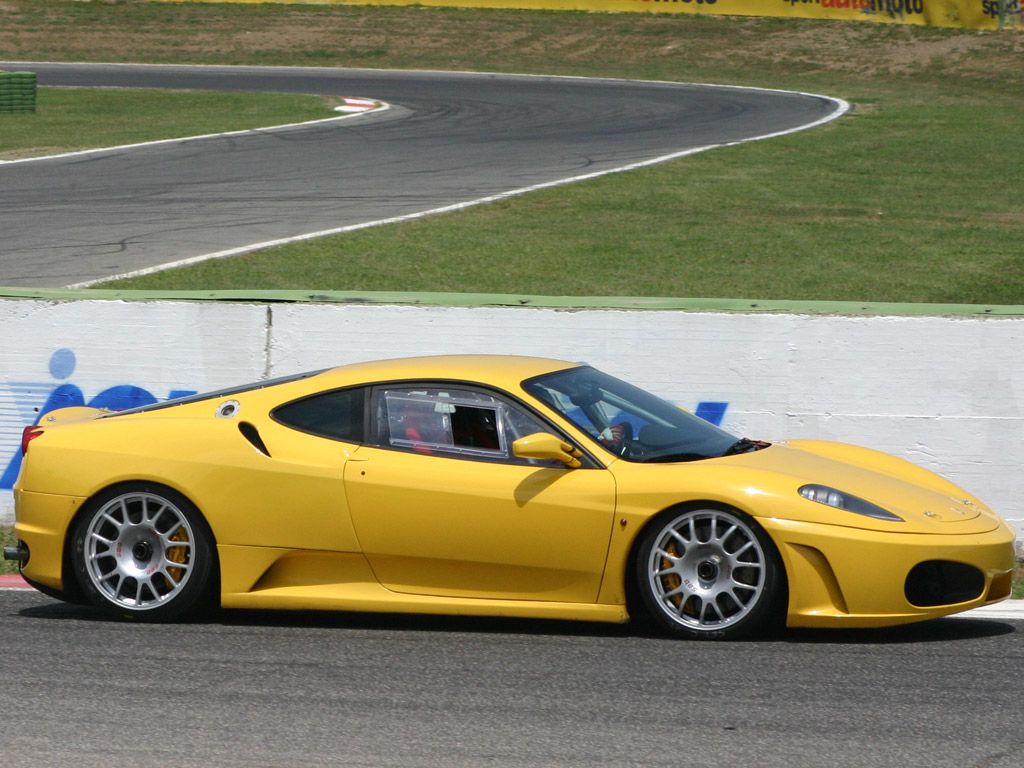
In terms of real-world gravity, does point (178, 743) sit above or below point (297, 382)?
below

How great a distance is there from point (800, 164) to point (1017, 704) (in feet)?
55.4

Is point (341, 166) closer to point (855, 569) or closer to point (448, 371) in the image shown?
point (448, 371)

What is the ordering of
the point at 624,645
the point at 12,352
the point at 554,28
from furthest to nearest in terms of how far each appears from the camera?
1. the point at 554,28
2. the point at 12,352
3. the point at 624,645

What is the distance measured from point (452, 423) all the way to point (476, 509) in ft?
1.36

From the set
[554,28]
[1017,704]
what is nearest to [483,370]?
[1017,704]

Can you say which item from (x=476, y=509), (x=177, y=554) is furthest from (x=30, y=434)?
(x=476, y=509)

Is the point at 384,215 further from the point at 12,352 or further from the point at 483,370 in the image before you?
the point at 483,370

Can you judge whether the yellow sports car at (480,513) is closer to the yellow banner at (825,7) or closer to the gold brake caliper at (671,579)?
the gold brake caliper at (671,579)

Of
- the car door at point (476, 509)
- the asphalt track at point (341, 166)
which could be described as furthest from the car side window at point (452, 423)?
the asphalt track at point (341, 166)

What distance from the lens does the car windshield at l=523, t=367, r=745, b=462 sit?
6305 millimetres

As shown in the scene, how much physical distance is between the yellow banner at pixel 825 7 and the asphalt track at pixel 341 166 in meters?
11.5

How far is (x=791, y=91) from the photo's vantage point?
35.5m

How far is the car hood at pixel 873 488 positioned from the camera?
5945 millimetres

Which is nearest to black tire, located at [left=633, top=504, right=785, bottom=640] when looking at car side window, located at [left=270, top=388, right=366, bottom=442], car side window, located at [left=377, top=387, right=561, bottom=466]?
car side window, located at [left=377, top=387, right=561, bottom=466]
